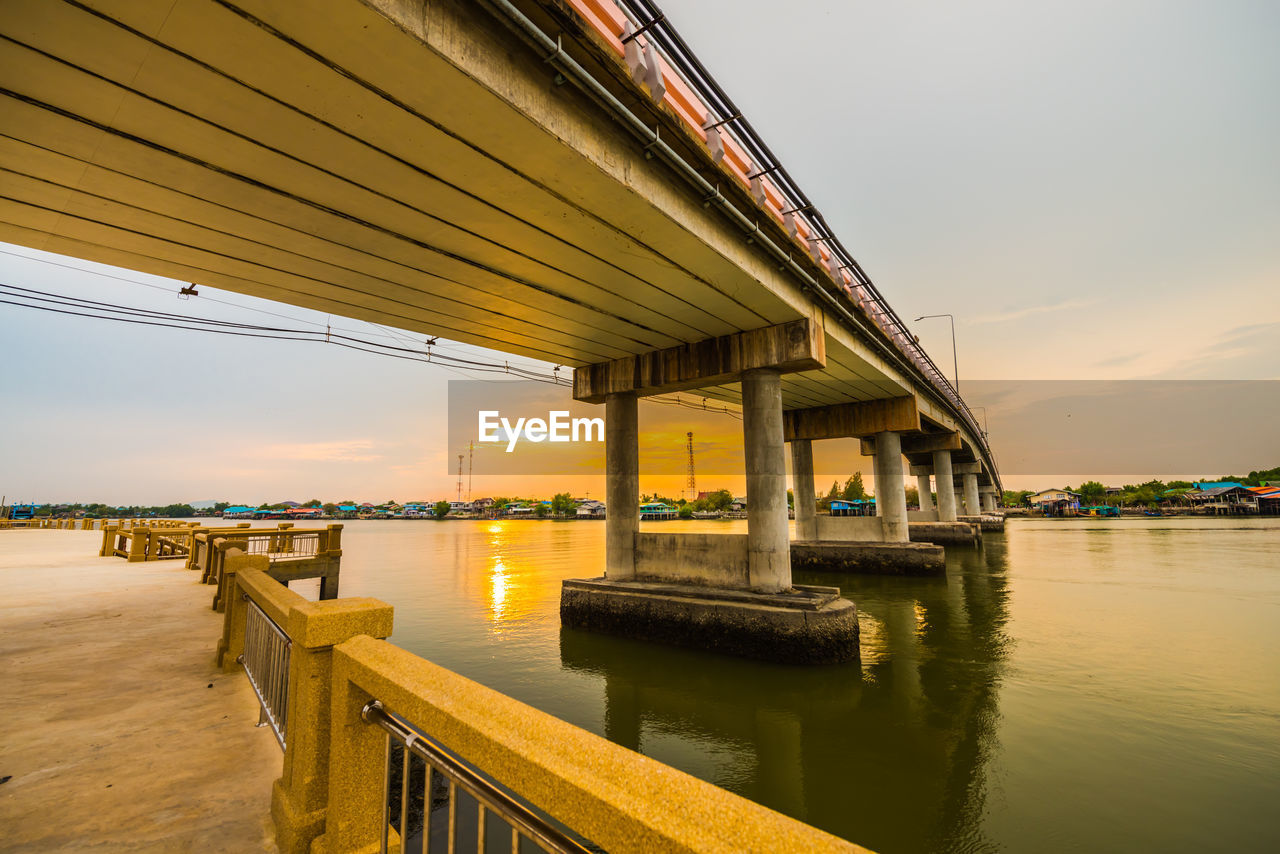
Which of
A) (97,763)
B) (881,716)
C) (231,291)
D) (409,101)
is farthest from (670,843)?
(231,291)

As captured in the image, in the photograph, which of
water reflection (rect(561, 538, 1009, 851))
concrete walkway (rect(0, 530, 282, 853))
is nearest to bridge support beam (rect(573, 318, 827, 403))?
water reflection (rect(561, 538, 1009, 851))

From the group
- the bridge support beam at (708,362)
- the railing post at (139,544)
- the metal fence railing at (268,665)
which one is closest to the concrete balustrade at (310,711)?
the metal fence railing at (268,665)

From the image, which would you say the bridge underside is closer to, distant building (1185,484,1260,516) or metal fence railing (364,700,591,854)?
metal fence railing (364,700,591,854)

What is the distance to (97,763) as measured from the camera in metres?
3.73

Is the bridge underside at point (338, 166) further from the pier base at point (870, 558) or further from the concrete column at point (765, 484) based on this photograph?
the pier base at point (870, 558)

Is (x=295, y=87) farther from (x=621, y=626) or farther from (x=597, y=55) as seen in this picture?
(x=621, y=626)

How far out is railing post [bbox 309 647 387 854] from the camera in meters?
2.68

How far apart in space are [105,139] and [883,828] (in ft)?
31.0

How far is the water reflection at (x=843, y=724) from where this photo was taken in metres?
5.26

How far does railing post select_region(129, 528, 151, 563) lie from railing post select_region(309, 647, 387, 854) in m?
20.5

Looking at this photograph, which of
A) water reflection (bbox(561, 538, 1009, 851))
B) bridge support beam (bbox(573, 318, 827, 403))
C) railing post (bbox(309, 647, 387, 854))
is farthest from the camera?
bridge support beam (bbox(573, 318, 827, 403))

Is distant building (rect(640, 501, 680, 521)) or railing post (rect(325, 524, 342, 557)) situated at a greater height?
railing post (rect(325, 524, 342, 557))

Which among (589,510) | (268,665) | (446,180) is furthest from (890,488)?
(589,510)

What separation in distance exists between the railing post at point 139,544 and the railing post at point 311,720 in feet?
65.4
